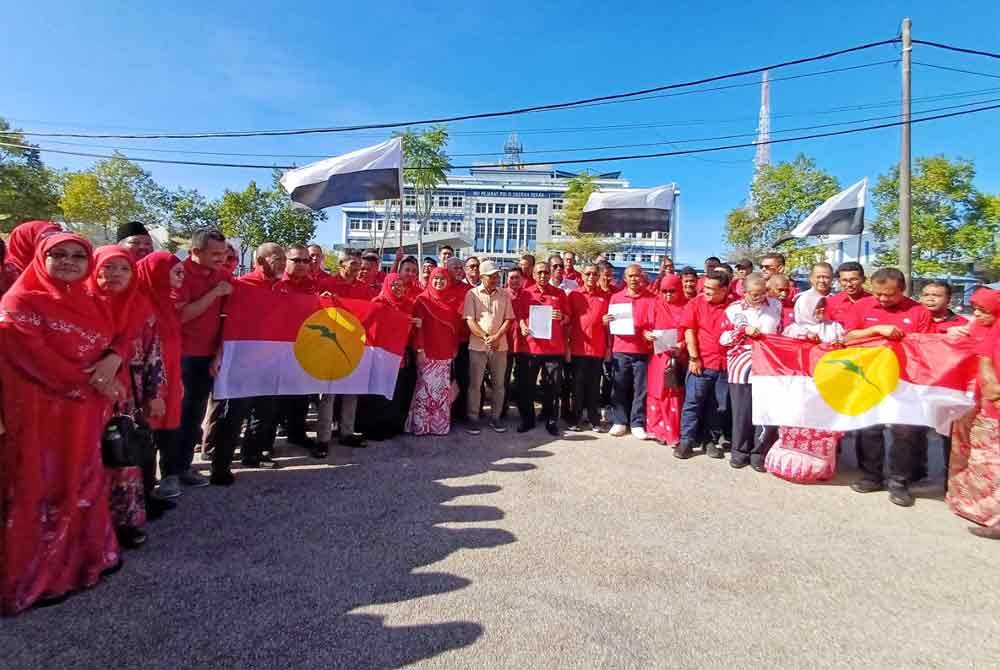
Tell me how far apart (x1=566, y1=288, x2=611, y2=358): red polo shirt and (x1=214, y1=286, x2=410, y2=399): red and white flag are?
2.08m

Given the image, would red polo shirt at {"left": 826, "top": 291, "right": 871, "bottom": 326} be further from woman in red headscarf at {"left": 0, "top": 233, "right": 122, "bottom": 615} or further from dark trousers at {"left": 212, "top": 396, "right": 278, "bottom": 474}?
woman in red headscarf at {"left": 0, "top": 233, "right": 122, "bottom": 615}

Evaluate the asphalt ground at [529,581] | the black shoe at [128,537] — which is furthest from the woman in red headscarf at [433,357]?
the black shoe at [128,537]

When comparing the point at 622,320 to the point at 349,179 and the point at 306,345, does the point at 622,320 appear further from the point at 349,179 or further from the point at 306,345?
the point at 349,179

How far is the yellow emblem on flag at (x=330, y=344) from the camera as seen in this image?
480 centimetres

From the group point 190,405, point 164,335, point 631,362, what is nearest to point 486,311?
point 631,362

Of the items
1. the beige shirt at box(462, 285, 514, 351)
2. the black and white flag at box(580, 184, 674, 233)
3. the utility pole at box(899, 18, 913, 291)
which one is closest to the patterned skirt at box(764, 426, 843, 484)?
the beige shirt at box(462, 285, 514, 351)

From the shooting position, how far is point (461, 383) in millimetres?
6500

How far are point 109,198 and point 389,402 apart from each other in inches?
1429

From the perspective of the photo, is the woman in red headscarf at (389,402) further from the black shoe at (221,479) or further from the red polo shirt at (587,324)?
the red polo shirt at (587,324)

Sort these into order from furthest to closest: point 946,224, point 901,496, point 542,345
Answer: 1. point 946,224
2. point 542,345
3. point 901,496

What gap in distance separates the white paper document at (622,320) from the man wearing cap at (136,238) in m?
4.55

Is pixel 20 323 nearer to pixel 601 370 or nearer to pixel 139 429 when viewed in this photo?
pixel 139 429

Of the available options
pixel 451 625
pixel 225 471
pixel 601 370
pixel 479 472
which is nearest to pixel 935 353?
pixel 601 370

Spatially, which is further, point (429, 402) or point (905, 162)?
point (905, 162)
